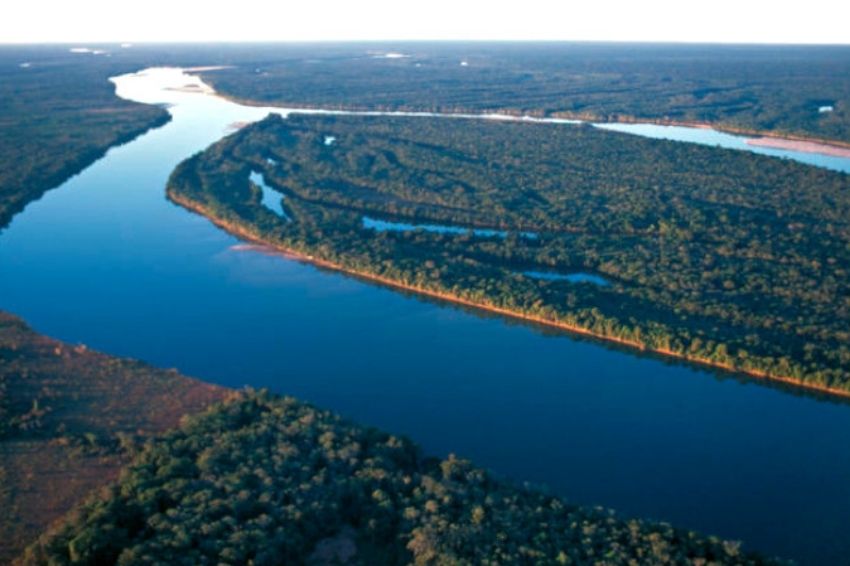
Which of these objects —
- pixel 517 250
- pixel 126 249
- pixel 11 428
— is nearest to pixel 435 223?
pixel 517 250

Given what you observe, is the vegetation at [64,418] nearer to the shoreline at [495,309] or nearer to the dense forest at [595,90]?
the shoreline at [495,309]

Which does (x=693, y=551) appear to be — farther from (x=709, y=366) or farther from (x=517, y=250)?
(x=517, y=250)

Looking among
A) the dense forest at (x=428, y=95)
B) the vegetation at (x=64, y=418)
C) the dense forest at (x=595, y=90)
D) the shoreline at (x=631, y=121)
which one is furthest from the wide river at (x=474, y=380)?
the dense forest at (x=595, y=90)

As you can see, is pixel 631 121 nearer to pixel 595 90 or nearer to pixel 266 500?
pixel 595 90

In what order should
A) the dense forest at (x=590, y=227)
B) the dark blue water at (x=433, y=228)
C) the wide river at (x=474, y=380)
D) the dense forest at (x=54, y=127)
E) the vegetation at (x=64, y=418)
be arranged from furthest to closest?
1. the dense forest at (x=54, y=127)
2. the dark blue water at (x=433, y=228)
3. the dense forest at (x=590, y=227)
4. the wide river at (x=474, y=380)
5. the vegetation at (x=64, y=418)

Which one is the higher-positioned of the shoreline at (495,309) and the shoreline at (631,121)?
the shoreline at (631,121)

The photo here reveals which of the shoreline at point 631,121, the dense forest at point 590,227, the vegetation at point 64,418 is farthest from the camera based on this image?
the shoreline at point 631,121
